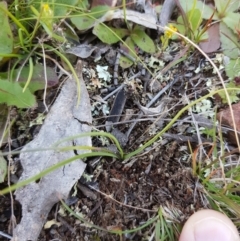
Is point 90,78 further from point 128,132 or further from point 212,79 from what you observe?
point 212,79

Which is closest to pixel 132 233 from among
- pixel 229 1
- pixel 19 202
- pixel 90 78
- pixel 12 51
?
pixel 19 202

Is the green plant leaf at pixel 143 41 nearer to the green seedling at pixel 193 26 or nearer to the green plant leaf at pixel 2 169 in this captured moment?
the green seedling at pixel 193 26

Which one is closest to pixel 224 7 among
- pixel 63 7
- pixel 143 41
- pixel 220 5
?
pixel 220 5

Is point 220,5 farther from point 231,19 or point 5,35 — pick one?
point 5,35

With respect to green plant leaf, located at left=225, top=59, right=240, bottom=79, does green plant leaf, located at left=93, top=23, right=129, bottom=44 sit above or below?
above

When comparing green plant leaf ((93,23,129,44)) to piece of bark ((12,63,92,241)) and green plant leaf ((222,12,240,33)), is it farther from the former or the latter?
green plant leaf ((222,12,240,33))

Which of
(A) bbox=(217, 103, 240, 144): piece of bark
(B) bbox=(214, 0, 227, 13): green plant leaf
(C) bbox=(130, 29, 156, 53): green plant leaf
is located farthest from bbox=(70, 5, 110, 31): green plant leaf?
(A) bbox=(217, 103, 240, 144): piece of bark
